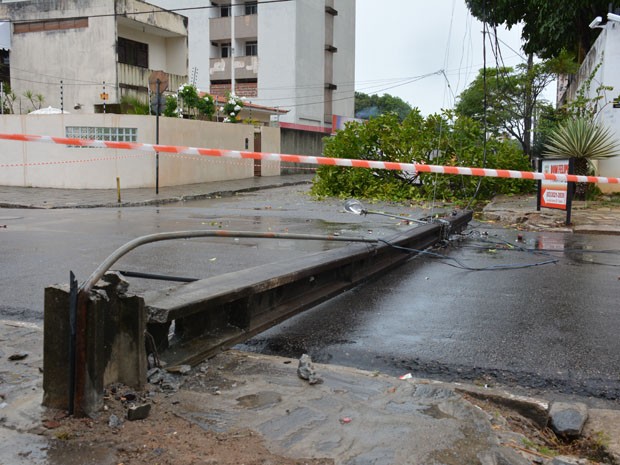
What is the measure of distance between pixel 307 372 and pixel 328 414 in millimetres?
493

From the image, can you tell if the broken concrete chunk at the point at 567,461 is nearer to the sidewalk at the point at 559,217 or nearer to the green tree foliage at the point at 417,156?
the sidewalk at the point at 559,217

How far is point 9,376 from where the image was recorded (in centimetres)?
360

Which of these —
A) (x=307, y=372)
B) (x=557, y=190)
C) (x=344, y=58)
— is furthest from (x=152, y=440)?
(x=344, y=58)

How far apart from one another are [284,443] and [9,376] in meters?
1.81

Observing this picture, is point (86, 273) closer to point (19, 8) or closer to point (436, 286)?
point (436, 286)

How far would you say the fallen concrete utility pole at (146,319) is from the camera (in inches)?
117

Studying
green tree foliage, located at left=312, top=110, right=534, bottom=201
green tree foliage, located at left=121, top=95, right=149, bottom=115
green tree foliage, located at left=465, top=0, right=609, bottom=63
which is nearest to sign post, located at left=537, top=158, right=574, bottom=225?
green tree foliage, located at left=312, top=110, right=534, bottom=201

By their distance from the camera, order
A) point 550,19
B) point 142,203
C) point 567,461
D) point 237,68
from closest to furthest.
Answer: point 567,461
point 142,203
point 550,19
point 237,68

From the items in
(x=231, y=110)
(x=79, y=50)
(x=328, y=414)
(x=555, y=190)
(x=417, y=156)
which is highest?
(x=79, y=50)

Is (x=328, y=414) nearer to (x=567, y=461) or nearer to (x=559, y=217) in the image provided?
(x=567, y=461)

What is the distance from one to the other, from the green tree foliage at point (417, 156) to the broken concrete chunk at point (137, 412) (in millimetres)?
16825

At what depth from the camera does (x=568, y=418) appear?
3217 mm

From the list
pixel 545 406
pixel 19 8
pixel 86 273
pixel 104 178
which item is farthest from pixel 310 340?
pixel 19 8

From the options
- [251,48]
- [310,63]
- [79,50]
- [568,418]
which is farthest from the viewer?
[251,48]
